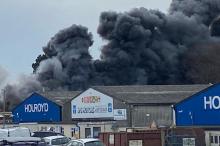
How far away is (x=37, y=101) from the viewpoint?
66.2m

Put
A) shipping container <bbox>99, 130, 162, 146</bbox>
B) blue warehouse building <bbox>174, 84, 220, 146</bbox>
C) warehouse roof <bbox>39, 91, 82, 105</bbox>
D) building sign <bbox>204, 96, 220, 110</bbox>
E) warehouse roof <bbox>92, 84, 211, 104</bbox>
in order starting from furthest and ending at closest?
warehouse roof <bbox>39, 91, 82, 105</bbox>
warehouse roof <bbox>92, 84, 211, 104</bbox>
building sign <bbox>204, 96, 220, 110</bbox>
blue warehouse building <bbox>174, 84, 220, 146</bbox>
shipping container <bbox>99, 130, 162, 146</bbox>

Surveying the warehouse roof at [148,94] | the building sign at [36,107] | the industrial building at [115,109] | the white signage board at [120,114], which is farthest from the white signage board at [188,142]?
the building sign at [36,107]

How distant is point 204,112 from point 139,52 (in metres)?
61.9

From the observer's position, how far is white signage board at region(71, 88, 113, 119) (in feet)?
181

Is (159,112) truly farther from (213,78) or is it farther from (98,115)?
(213,78)

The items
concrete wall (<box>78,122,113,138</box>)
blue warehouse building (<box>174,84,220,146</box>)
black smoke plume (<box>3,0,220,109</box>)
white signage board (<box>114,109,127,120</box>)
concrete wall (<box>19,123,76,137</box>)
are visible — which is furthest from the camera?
black smoke plume (<box>3,0,220,109</box>)

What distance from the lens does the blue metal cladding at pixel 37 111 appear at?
207 ft

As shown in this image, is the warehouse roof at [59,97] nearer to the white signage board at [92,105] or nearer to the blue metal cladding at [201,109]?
the white signage board at [92,105]

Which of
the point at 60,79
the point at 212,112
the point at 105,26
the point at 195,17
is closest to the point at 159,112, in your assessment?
the point at 212,112

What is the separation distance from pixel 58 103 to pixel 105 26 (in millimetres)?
46868

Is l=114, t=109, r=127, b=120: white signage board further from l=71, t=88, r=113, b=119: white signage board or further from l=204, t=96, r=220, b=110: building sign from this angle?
l=204, t=96, r=220, b=110: building sign

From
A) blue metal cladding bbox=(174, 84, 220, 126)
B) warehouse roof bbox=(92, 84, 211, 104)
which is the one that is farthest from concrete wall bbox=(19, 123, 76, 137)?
blue metal cladding bbox=(174, 84, 220, 126)

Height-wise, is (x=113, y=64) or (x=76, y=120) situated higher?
(x=113, y=64)

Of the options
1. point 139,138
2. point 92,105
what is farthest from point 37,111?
point 139,138
